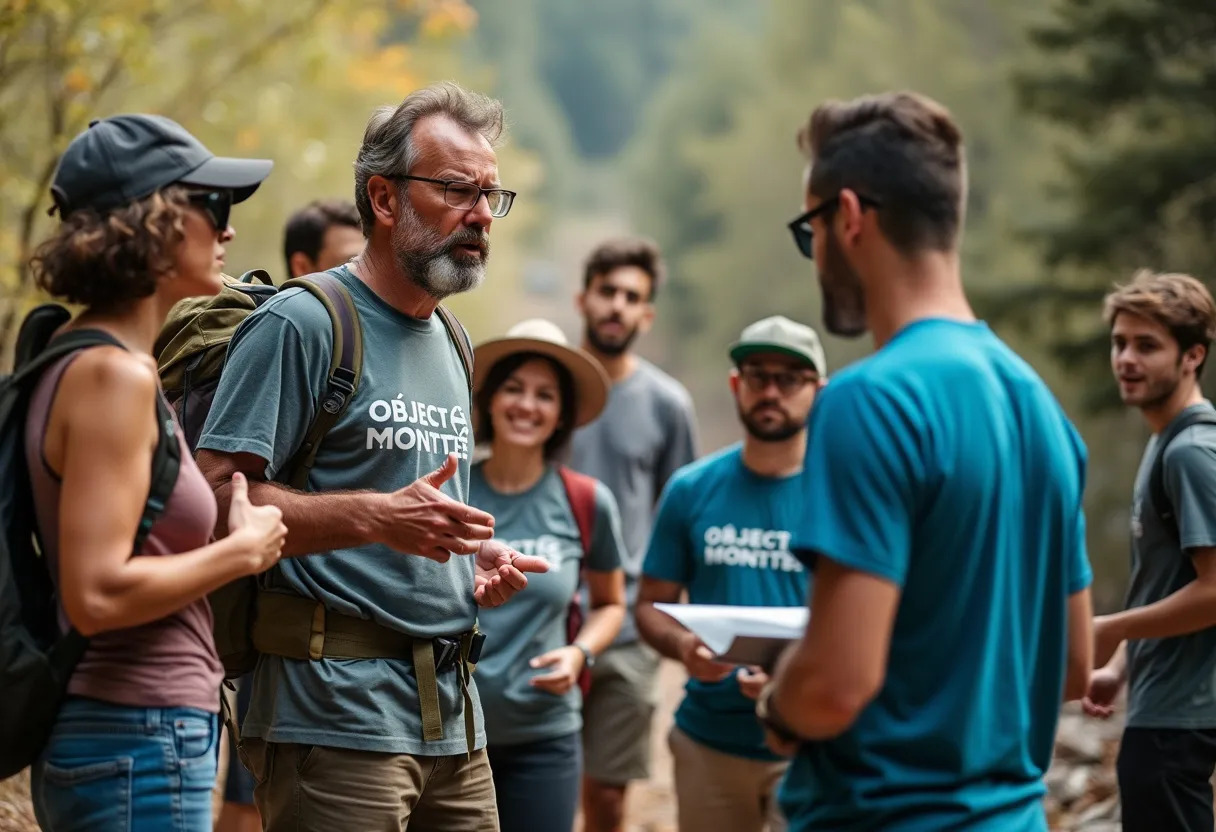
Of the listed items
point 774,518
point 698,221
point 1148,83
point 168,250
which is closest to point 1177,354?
point 774,518

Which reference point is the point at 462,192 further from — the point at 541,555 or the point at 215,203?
the point at 541,555

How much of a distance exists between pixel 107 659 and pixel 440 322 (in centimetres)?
159

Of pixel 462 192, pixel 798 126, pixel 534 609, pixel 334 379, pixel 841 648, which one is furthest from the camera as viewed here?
pixel 798 126

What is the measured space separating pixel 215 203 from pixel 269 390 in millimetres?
616

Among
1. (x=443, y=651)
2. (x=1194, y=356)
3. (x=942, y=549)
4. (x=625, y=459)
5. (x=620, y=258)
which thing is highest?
(x=620, y=258)

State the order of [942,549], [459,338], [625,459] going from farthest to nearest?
[625,459] → [459,338] → [942,549]

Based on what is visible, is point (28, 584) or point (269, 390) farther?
point (269, 390)

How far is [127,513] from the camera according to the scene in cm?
297

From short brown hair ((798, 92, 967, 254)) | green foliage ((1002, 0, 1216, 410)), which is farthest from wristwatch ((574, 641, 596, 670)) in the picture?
green foliage ((1002, 0, 1216, 410))

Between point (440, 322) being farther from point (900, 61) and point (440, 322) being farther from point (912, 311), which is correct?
point (900, 61)

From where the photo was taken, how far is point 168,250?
3.15m

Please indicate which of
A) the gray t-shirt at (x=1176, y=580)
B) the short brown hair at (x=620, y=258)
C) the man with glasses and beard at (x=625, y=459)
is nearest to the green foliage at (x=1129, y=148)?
the short brown hair at (x=620, y=258)

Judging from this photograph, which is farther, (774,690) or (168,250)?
(168,250)

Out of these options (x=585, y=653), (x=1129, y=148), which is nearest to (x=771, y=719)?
(x=585, y=653)
